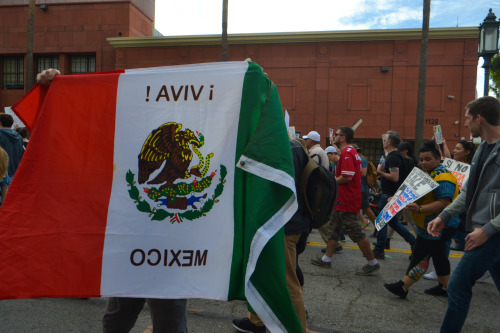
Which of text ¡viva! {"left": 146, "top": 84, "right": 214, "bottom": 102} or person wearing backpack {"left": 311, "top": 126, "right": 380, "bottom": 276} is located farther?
person wearing backpack {"left": 311, "top": 126, "right": 380, "bottom": 276}

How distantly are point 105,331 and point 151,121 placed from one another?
4.11 ft

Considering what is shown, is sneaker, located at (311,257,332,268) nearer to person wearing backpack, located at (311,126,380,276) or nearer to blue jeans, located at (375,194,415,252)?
person wearing backpack, located at (311,126,380,276)

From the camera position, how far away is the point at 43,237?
212cm

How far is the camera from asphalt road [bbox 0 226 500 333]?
12.3ft

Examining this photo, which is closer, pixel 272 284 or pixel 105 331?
pixel 272 284

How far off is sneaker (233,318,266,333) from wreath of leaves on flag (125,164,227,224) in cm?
191

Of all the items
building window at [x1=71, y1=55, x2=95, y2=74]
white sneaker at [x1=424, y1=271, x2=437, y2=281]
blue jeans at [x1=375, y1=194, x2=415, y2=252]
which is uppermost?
building window at [x1=71, y1=55, x2=95, y2=74]

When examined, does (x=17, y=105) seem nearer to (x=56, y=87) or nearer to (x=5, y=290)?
(x=56, y=87)

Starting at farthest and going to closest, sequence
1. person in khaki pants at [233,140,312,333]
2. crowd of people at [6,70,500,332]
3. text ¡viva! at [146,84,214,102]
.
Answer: person in khaki pants at [233,140,312,333], crowd of people at [6,70,500,332], text ¡viva! at [146,84,214,102]

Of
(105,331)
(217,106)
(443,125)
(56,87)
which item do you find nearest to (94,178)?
(56,87)

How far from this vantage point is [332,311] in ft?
13.9

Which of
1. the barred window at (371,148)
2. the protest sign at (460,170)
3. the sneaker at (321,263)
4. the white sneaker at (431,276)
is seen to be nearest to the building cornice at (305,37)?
the barred window at (371,148)

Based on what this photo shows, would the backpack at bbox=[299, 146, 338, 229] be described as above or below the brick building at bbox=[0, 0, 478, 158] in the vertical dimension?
below

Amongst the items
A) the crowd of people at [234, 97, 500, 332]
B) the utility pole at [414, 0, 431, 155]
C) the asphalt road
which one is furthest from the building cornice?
the asphalt road
